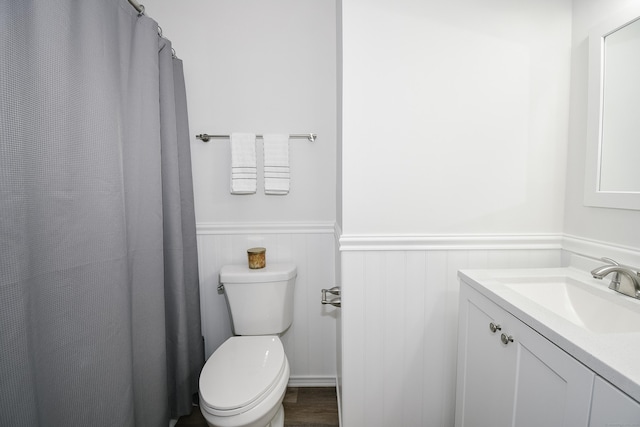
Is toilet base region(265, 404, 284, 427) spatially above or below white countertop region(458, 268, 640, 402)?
below

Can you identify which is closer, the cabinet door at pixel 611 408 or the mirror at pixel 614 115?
the cabinet door at pixel 611 408

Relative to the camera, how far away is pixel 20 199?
0.68 metres

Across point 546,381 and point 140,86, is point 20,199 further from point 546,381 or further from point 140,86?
point 546,381

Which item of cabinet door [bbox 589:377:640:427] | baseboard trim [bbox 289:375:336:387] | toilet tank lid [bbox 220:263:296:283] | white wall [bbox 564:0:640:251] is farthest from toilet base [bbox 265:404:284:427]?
white wall [bbox 564:0:640:251]

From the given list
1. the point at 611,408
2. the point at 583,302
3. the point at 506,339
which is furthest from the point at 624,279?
the point at 611,408

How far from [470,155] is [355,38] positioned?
69 centimetres

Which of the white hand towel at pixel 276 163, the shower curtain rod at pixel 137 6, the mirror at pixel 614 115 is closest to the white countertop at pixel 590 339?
the mirror at pixel 614 115

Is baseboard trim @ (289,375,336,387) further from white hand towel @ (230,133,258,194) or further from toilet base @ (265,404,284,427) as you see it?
white hand towel @ (230,133,258,194)

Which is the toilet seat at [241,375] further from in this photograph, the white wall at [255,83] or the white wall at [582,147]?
the white wall at [582,147]

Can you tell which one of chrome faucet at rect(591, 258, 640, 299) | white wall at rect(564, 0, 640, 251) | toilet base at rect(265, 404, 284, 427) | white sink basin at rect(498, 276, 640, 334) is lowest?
toilet base at rect(265, 404, 284, 427)

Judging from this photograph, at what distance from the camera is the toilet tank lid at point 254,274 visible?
1452 mm

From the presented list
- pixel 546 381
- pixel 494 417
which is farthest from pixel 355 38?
pixel 494 417

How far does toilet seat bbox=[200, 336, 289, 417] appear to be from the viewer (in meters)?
1.00

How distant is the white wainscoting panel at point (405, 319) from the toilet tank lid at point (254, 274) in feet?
1.43
